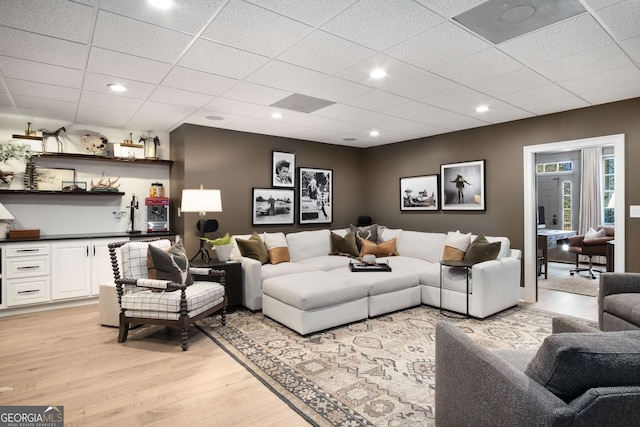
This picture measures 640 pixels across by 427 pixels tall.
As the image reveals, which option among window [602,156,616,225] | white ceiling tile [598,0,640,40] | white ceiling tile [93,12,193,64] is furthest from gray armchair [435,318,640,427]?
window [602,156,616,225]

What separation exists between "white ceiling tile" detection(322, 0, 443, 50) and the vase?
9.45 feet

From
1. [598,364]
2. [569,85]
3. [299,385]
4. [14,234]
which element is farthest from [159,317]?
[569,85]

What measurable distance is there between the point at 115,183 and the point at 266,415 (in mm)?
4390

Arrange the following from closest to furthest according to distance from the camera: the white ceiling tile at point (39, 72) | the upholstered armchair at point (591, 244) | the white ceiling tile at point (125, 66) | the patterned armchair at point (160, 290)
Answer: the white ceiling tile at point (125, 66) → the white ceiling tile at point (39, 72) → the patterned armchair at point (160, 290) → the upholstered armchair at point (591, 244)

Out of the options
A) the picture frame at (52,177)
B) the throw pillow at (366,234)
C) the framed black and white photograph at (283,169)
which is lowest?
the throw pillow at (366,234)

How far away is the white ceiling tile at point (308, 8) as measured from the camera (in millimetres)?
1991

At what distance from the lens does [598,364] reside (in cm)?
113

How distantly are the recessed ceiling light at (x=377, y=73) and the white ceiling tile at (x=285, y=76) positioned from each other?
0.42m

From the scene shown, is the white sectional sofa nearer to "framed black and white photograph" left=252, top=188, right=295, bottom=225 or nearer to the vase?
the vase

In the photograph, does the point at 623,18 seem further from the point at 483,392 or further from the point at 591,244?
the point at 591,244

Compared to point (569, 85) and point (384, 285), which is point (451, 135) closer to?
point (569, 85)

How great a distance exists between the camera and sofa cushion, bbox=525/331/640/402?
1.13 meters

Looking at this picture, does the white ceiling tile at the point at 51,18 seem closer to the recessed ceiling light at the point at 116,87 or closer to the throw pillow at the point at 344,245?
the recessed ceiling light at the point at 116,87

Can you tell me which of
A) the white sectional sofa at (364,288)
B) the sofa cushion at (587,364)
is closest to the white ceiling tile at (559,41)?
the sofa cushion at (587,364)
